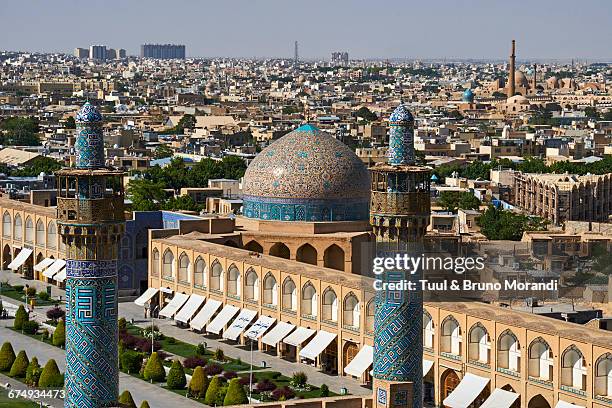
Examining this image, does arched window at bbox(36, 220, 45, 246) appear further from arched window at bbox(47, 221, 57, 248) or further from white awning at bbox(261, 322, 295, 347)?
white awning at bbox(261, 322, 295, 347)

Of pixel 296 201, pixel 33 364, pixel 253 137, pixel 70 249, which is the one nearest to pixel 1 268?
pixel 296 201

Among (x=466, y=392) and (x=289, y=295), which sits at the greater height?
(x=289, y=295)

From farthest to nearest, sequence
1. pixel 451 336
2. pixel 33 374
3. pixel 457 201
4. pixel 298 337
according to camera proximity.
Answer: pixel 457 201, pixel 298 337, pixel 33 374, pixel 451 336

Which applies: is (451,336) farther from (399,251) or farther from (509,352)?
(399,251)

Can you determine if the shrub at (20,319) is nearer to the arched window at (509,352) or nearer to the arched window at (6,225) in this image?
the arched window at (6,225)

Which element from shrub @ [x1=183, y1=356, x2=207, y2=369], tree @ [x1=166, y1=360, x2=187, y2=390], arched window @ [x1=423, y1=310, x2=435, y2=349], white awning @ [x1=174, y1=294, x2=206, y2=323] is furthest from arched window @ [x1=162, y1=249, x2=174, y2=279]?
arched window @ [x1=423, y1=310, x2=435, y2=349]

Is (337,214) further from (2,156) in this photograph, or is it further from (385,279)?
(2,156)

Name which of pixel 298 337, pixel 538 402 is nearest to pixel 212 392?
pixel 298 337
